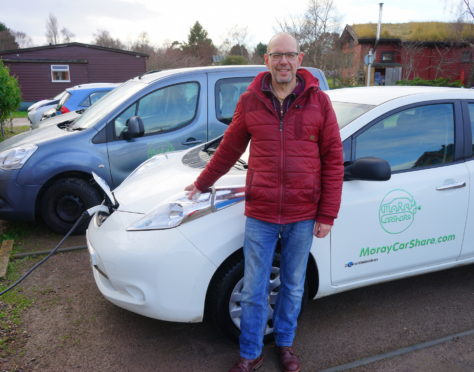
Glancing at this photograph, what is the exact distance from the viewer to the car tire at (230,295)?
268 centimetres

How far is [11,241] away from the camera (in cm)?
473

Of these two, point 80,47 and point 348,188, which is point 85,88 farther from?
point 80,47

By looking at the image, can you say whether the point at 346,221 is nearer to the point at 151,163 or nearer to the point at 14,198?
the point at 151,163

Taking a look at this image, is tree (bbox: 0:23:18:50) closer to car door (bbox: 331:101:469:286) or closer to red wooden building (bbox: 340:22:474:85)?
red wooden building (bbox: 340:22:474:85)

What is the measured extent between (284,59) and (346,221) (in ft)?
3.74

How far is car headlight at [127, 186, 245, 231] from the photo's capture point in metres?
2.65

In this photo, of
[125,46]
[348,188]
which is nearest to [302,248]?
[348,188]

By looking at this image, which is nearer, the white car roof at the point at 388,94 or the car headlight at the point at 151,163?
the white car roof at the point at 388,94

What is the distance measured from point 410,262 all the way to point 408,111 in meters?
1.10

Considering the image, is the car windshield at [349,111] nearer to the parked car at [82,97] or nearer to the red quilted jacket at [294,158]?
the red quilted jacket at [294,158]

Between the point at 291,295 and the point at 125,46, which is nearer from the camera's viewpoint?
the point at 291,295

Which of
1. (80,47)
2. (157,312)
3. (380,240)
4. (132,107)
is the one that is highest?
(80,47)

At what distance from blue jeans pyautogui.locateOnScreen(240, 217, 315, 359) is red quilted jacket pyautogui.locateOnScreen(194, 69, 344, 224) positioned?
8 cm

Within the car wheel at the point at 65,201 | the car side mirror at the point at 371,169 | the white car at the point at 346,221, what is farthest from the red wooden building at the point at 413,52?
the car side mirror at the point at 371,169
